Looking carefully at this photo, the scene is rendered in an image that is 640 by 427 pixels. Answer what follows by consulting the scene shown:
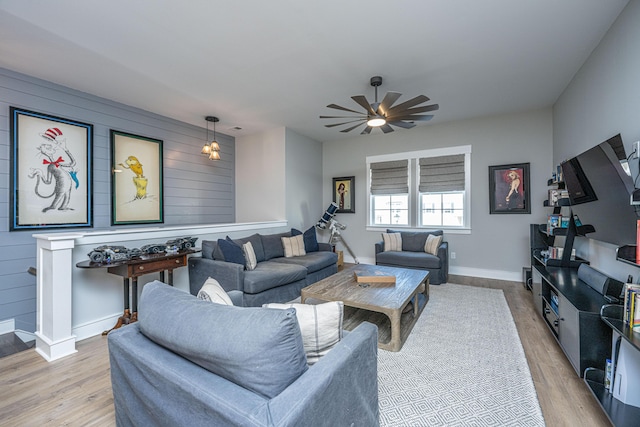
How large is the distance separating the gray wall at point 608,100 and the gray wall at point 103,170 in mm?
4858

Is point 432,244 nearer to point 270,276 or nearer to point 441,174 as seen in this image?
point 441,174

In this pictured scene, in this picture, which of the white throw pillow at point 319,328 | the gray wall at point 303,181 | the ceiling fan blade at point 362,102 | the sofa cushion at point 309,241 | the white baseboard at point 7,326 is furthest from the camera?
the gray wall at point 303,181

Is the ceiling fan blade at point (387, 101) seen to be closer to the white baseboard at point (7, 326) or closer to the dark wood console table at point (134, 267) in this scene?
the dark wood console table at point (134, 267)

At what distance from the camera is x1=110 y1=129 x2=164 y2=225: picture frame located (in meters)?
3.93

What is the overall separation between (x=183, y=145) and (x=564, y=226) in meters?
5.64

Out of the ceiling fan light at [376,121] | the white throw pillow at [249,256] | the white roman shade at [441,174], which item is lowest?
the white throw pillow at [249,256]

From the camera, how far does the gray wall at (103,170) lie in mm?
3000

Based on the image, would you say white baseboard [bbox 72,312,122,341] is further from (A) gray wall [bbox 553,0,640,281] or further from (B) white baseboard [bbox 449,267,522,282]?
(B) white baseboard [bbox 449,267,522,282]

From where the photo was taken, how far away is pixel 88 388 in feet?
6.52

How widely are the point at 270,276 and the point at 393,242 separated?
2560 mm

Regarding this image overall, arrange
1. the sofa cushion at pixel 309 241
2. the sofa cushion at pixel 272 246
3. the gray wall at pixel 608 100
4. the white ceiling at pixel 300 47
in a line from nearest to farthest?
the gray wall at pixel 608 100
the white ceiling at pixel 300 47
the sofa cushion at pixel 272 246
the sofa cushion at pixel 309 241

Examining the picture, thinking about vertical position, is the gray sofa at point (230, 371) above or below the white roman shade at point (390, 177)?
below

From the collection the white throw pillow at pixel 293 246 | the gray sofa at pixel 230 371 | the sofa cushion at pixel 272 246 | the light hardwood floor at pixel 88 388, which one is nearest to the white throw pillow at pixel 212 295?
the gray sofa at pixel 230 371

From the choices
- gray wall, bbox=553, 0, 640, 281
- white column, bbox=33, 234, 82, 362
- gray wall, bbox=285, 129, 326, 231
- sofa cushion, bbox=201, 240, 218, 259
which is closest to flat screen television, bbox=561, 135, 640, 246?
gray wall, bbox=553, 0, 640, 281
